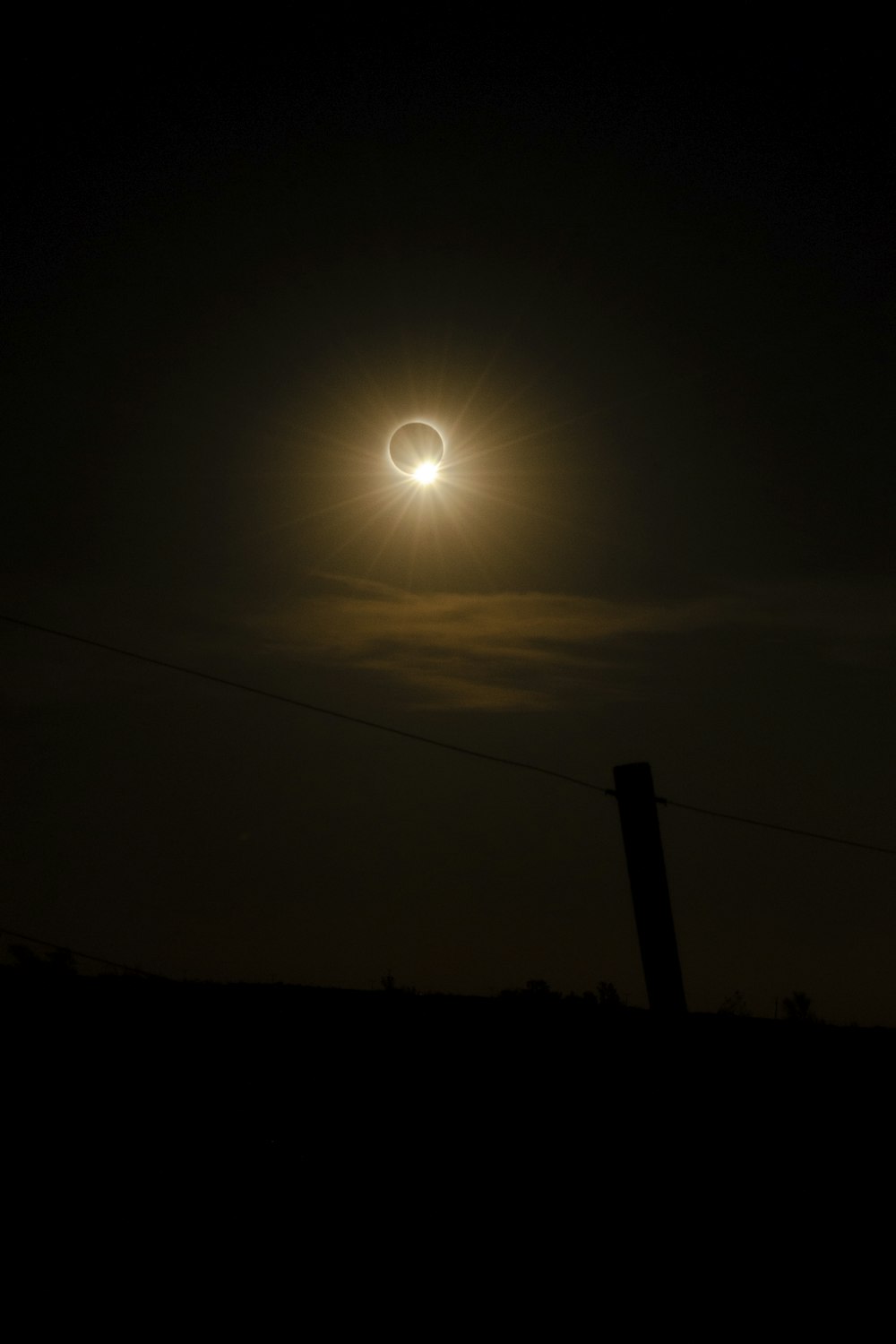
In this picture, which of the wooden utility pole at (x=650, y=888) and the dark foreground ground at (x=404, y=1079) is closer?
the dark foreground ground at (x=404, y=1079)

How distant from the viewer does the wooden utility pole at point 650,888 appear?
9.13 meters

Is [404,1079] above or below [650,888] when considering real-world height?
below

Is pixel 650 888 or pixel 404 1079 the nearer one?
pixel 404 1079

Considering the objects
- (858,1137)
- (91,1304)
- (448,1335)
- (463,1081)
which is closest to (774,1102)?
(858,1137)

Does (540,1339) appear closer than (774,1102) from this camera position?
Yes

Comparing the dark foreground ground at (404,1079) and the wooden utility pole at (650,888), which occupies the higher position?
the wooden utility pole at (650,888)

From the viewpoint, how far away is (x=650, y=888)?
376 inches

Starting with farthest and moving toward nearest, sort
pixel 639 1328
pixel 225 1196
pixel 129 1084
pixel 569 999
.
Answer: pixel 569 999 < pixel 129 1084 < pixel 225 1196 < pixel 639 1328

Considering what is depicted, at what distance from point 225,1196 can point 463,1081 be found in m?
2.58

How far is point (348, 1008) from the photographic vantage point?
434 inches

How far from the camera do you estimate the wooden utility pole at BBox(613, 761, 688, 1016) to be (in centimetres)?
913

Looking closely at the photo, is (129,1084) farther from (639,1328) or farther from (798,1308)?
(798,1308)

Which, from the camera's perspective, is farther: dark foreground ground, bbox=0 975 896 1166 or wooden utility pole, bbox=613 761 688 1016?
wooden utility pole, bbox=613 761 688 1016

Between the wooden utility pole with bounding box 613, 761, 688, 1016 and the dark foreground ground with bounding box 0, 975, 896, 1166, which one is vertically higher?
the wooden utility pole with bounding box 613, 761, 688, 1016
